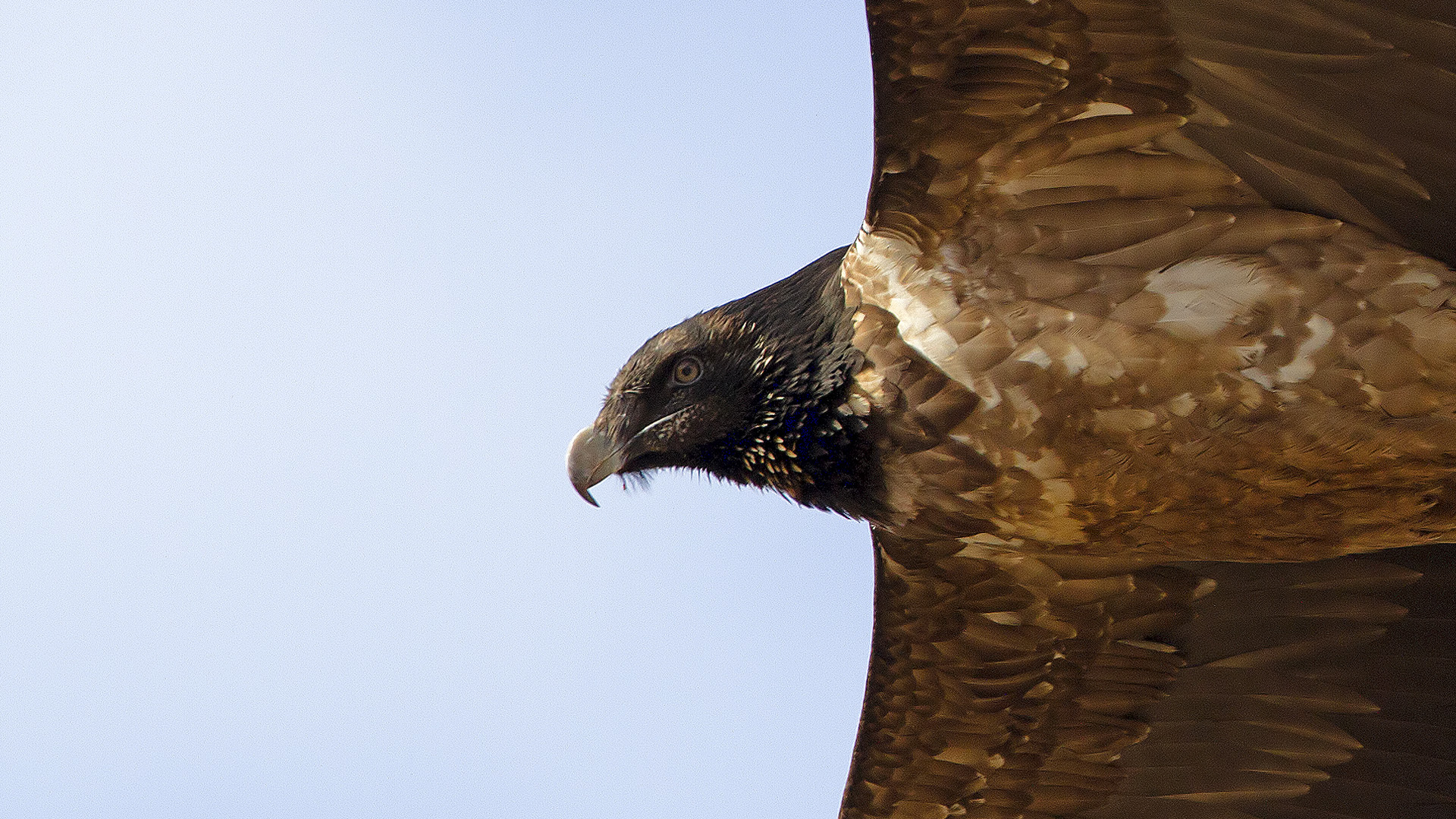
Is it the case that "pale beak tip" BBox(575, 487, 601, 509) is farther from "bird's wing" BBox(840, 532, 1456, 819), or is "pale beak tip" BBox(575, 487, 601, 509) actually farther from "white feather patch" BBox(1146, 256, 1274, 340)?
"white feather patch" BBox(1146, 256, 1274, 340)

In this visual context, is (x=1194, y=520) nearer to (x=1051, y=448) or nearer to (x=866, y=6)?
(x=1051, y=448)

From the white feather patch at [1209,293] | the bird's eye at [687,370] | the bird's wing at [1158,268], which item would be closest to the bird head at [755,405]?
the bird's eye at [687,370]

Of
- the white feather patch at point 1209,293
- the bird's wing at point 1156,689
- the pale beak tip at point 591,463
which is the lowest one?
the bird's wing at point 1156,689

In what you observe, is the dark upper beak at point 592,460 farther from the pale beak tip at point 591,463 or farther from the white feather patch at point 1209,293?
the white feather patch at point 1209,293

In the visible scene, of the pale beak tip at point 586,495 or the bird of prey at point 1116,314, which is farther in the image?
the pale beak tip at point 586,495

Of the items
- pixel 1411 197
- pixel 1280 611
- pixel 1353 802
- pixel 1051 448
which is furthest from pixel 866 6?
pixel 1353 802

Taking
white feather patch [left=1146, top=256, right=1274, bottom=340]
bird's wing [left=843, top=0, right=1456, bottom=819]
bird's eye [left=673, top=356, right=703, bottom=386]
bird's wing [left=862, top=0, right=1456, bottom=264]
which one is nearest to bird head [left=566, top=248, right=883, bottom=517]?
bird's eye [left=673, top=356, right=703, bottom=386]

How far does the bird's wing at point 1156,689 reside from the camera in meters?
4.43

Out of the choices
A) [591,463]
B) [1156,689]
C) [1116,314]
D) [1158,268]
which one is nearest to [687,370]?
[591,463]

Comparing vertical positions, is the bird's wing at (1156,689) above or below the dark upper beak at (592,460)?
below

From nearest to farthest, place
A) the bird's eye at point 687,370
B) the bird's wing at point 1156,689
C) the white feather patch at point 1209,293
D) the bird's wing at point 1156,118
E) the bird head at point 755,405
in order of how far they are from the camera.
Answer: the bird's wing at point 1156,118 → the white feather patch at point 1209,293 → the bird head at point 755,405 → the bird's eye at point 687,370 → the bird's wing at point 1156,689

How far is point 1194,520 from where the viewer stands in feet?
11.9

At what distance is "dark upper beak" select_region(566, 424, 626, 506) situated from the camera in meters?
4.19

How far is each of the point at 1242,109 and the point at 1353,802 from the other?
243 centimetres
